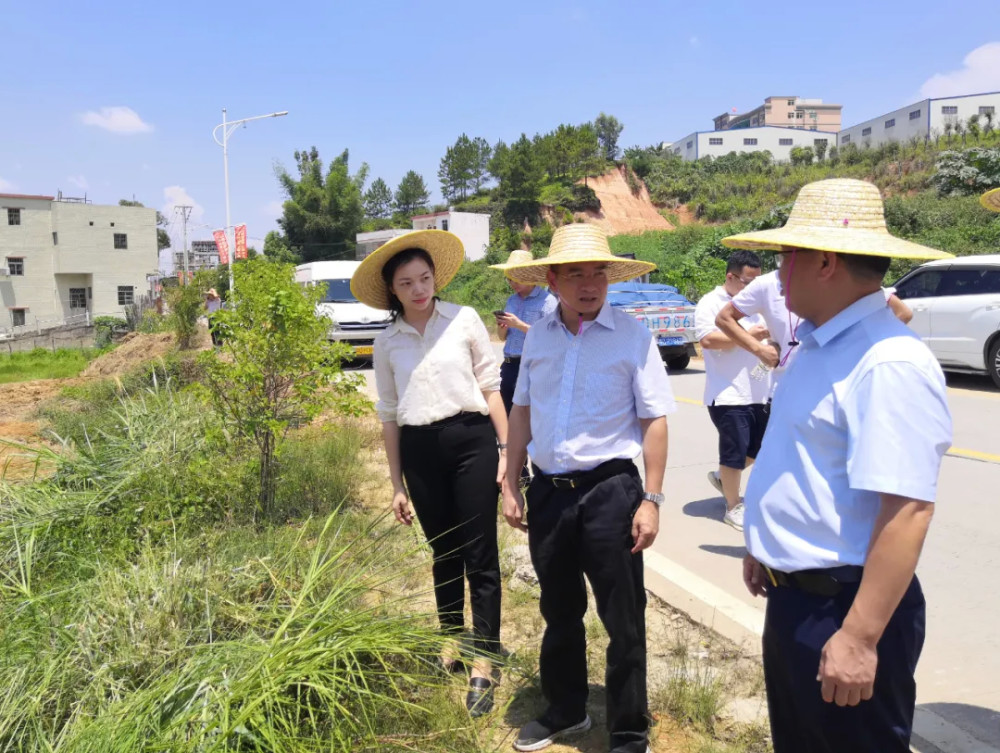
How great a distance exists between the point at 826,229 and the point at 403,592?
2789 mm

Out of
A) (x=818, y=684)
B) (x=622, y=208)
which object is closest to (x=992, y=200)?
(x=818, y=684)

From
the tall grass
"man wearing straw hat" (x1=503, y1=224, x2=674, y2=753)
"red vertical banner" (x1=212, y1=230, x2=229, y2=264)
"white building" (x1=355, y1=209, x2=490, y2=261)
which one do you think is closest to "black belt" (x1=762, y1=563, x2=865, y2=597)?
"man wearing straw hat" (x1=503, y1=224, x2=674, y2=753)

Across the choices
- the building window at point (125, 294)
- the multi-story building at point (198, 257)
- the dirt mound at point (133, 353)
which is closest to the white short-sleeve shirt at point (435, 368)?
the dirt mound at point (133, 353)

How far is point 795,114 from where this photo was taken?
129000mm

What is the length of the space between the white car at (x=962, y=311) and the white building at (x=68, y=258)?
5509 cm

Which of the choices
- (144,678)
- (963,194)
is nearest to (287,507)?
(144,678)

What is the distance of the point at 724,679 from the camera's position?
3320mm

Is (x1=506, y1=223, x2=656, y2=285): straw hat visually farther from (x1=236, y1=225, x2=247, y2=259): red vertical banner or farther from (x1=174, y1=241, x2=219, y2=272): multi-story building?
(x1=174, y1=241, x2=219, y2=272): multi-story building

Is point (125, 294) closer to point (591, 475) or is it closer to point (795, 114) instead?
point (591, 475)

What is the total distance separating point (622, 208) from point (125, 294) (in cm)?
4304

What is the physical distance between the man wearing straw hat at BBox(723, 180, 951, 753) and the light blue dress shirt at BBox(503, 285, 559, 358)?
4.10 meters

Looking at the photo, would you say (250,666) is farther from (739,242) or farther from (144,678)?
(739,242)

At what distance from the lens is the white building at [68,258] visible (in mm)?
54531

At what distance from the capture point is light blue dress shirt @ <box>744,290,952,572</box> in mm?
1695
